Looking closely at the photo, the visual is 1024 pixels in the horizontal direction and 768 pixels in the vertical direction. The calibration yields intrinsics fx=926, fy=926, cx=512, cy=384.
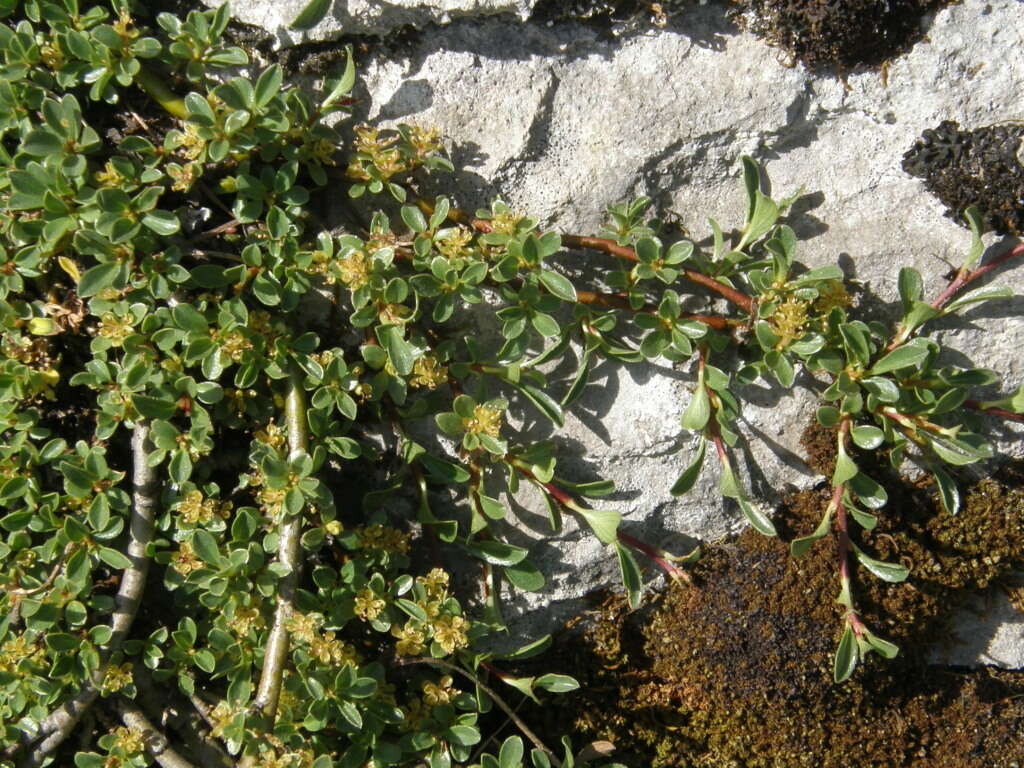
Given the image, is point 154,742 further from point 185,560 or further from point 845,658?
point 845,658

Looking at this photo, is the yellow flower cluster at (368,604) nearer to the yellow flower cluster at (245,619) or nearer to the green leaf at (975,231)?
the yellow flower cluster at (245,619)

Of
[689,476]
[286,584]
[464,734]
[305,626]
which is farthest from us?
[689,476]

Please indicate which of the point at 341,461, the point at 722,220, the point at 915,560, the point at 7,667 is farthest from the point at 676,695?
the point at 7,667

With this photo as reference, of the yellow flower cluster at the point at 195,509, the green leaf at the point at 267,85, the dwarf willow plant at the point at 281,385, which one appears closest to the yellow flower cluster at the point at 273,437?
the dwarf willow plant at the point at 281,385

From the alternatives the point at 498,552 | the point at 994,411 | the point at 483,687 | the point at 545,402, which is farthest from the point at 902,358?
the point at 483,687

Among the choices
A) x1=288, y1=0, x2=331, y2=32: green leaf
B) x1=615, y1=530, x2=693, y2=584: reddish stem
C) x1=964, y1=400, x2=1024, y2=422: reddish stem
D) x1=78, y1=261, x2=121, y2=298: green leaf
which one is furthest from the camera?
x1=615, y1=530, x2=693, y2=584: reddish stem

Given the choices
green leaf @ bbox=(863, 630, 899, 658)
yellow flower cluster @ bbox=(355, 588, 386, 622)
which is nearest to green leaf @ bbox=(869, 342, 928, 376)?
green leaf @ bbox=(863, 630, 899, 658)

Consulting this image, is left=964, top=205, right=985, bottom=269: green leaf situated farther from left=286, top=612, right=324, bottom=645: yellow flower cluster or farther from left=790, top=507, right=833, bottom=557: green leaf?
left=286, top=612, right=324, bottom=645: yellow flower cluster
